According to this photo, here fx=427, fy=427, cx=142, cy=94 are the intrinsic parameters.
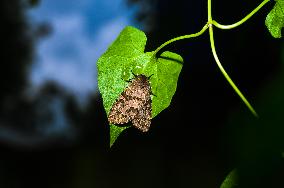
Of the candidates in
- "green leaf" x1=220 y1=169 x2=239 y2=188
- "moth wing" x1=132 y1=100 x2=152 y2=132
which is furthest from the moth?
"green leaf" x1=220 y1=169 x2=239 y2=188

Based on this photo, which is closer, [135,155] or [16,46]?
[135,155]

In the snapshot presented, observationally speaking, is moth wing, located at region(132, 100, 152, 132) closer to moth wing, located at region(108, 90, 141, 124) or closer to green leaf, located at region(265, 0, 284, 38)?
moth wing, located at region(108, 90, 141, 124)

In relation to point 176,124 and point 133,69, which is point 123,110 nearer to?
point 133,69

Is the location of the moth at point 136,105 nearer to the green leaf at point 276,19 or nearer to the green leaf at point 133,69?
the green leaf at point 133,69

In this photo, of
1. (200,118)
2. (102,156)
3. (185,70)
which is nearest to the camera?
(185,70)

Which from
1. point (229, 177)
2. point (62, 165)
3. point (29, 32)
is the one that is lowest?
point (229, 177)

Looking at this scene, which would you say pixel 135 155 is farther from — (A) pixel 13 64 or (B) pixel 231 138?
(B) pixel 231 138

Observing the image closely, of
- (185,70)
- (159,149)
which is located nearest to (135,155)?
(159,149)
